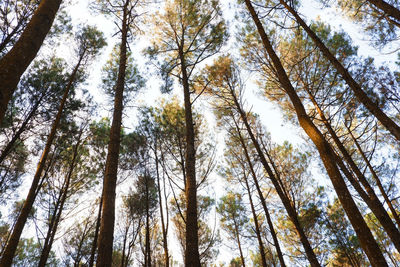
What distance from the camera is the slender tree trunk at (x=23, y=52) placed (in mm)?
→ 1590

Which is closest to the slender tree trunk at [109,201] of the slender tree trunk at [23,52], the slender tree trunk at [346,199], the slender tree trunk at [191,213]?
the slender tree trunk at [191,213]

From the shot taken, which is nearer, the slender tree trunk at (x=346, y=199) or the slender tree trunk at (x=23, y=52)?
the slender tree trunk at (x=23, y=52)

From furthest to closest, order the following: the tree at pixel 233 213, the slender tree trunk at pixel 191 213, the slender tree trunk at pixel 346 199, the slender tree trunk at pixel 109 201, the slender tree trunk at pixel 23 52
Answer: the tree at pixel 233 213
the slender tree trunk at pixel 191 213
the slender tree trunk at pixel 109 201
the slender tree trunk at pixel 346 199
the slender tree trunk at pixel 23 52

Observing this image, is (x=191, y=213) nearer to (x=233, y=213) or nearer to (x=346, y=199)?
(x=346, y=199)

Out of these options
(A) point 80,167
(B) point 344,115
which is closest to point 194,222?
(B) point 344,115

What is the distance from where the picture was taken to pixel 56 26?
7434 millimetres

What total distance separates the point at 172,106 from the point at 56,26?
5.13 meters

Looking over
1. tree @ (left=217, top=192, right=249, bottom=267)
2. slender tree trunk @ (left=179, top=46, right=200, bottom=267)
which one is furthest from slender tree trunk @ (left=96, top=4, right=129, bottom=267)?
tree @ (left=217, top=192, right=249, bottom=267)

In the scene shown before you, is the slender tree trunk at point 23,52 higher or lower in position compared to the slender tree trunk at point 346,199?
higher

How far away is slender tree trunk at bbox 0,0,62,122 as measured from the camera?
1590 millimetres

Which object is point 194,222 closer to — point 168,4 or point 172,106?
point 172,106

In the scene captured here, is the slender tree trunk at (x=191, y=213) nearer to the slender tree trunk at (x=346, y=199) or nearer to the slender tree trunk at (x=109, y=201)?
the slender tree trunk at (x=109, y=201)

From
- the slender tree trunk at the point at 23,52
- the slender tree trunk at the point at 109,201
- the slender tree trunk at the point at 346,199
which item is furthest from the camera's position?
the slender tree trunk at the point at 109,201

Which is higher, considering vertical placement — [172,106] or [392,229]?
[172,106]
